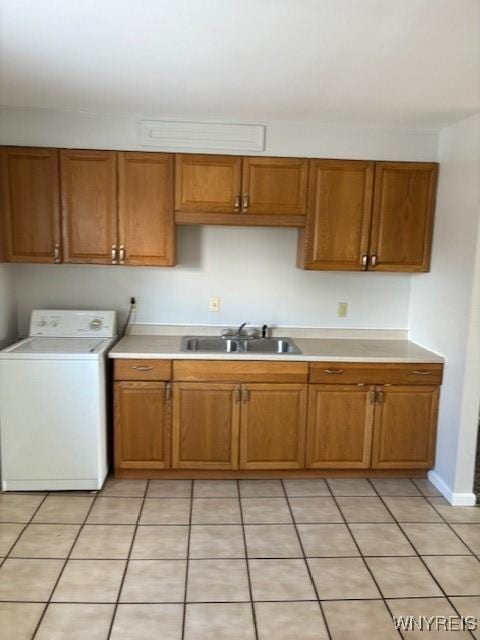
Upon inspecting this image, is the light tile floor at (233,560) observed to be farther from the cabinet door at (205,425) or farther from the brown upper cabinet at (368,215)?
the brown upper cabinet at (368,215)

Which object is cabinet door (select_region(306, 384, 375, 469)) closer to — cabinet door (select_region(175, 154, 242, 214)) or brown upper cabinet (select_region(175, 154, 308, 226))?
brown upper cabinet (select_region(175, 154, 308, 226))

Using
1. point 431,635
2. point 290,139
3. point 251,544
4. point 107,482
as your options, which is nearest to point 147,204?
point 290,139

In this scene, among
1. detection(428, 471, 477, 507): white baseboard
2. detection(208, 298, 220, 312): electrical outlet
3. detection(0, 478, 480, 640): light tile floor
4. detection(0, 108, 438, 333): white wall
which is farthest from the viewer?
detection(208, 298, 220, 312): electrical outlet

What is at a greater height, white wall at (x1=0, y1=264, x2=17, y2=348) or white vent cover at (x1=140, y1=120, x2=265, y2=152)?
white vent cover at (x1=140, y1=120, x2=265, y2=152)

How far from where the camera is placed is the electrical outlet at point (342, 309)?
3.73m

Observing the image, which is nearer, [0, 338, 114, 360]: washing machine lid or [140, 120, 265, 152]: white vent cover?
[0, 338, 114, 360]: washing machine lid

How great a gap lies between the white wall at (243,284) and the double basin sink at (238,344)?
A: 17cm

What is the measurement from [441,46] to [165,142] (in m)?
1.77

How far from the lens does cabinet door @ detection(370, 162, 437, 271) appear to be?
334cm

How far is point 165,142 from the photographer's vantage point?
3.22 meters

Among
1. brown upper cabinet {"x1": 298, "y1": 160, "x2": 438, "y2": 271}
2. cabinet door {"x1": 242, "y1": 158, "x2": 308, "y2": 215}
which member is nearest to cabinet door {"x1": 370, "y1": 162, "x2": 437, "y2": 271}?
brown upper cabinet {"x1": 298, "y1": 160, "x2": 438, "y2": 271}

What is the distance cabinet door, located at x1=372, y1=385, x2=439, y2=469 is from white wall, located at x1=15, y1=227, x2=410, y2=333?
0.68 metres

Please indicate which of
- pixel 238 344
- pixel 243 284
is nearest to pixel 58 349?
pixel 238 344

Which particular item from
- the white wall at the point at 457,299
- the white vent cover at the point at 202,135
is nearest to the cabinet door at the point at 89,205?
the white vent cover at the point at 202,135
